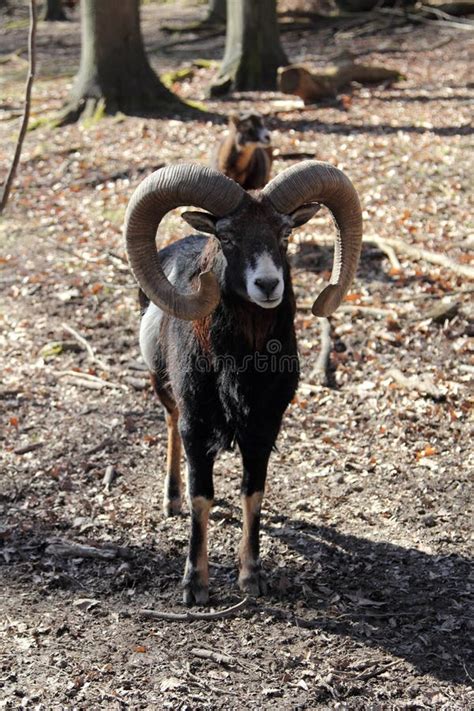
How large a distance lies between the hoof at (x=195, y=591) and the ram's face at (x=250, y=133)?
24.5 ft

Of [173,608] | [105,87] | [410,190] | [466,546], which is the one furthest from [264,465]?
[105,87]

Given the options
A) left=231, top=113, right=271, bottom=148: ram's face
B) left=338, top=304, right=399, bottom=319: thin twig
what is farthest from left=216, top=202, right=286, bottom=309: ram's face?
left=231, top=113, right=271, bottom=148: ram's face

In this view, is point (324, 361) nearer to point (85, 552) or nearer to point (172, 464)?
point (172, 464)

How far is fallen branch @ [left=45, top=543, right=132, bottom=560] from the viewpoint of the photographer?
6.72 meters

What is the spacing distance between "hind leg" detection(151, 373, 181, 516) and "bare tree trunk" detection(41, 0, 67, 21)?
1229 inches

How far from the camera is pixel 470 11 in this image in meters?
26.1

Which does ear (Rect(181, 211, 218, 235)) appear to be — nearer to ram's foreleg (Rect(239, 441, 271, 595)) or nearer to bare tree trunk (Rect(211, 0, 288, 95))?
ram's foreleg (Rect(239, 441, 271, 595))

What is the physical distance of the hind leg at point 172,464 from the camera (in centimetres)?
734

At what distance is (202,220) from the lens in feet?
18.8

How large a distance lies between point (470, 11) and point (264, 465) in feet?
77.5

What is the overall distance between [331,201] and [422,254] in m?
5.64

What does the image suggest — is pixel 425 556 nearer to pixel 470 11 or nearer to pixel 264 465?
pixel 264 465

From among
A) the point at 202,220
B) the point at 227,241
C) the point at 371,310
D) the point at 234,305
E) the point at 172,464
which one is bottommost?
the point at 172,464

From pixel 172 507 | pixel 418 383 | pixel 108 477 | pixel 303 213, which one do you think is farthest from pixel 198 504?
pixel 418 383
